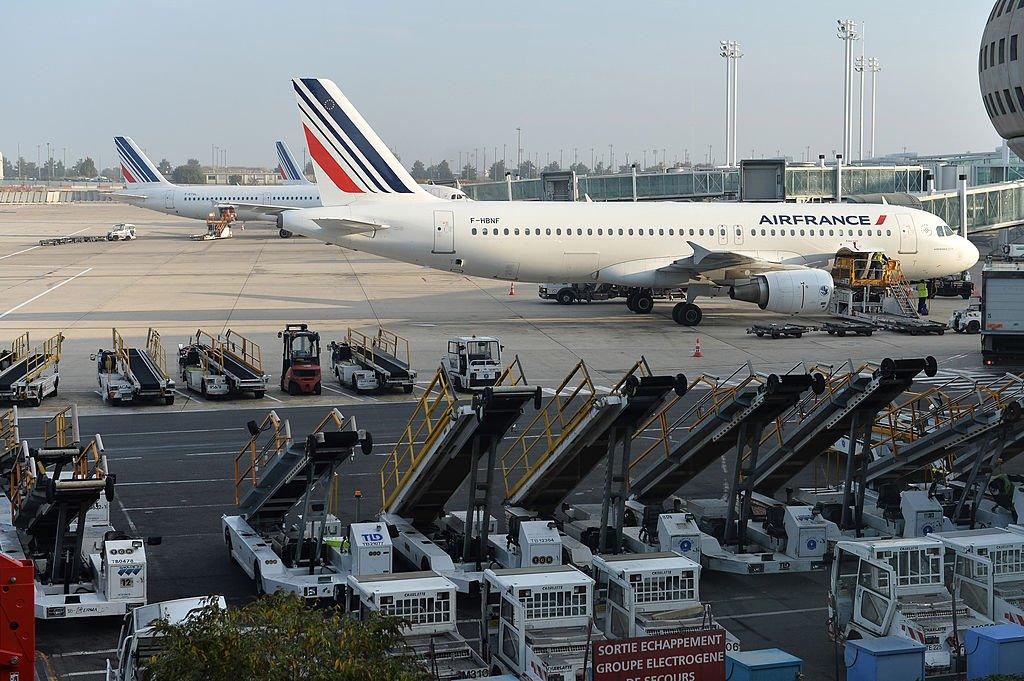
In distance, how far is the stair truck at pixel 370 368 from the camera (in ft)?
126

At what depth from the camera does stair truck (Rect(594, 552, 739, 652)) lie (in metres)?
16.4

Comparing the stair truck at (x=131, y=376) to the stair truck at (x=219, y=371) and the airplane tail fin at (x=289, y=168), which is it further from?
the airplane tail fin at (x=289, y=168)

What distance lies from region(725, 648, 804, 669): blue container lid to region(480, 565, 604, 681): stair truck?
1759 millimetres

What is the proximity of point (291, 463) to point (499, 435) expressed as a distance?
11.6 ft

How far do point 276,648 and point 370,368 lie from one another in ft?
91.8

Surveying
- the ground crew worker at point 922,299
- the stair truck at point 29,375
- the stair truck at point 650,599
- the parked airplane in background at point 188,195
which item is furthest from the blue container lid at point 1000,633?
the parked airplane in background at point 188,195

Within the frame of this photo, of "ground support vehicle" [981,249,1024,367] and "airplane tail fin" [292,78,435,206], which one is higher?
"airplane tail fin" [292,78,435,206]

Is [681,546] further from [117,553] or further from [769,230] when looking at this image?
[769,230]

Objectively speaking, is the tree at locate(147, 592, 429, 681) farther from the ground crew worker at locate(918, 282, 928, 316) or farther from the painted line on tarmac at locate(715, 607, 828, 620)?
the ground crew worker at locate(918, 282, 928, 316)

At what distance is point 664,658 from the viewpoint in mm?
14328

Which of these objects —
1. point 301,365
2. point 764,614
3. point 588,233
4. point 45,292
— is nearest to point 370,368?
point 301,365

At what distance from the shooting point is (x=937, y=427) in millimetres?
23703

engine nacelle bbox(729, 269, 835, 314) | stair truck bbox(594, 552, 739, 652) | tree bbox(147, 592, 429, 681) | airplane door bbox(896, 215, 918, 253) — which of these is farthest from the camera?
airplane door bbox(896, 215, 918, 253)

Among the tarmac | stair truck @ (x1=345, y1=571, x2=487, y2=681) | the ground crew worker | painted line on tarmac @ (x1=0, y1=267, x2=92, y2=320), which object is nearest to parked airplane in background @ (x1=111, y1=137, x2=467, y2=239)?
the tarmac
